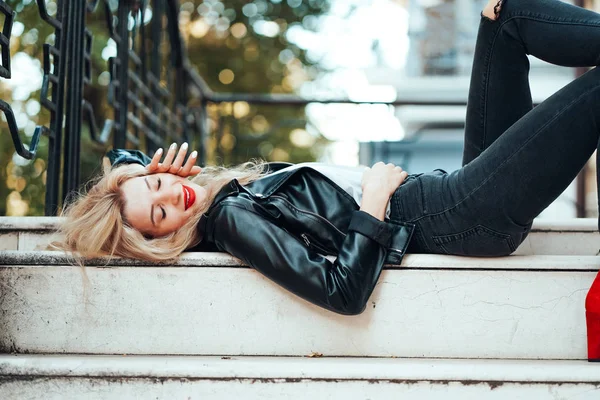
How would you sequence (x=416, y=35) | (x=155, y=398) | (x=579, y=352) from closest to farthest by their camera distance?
(x=155, y=398)
(x=579, y=352)
(x=416, y=35)

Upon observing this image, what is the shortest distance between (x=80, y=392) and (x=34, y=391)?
5.6 inches

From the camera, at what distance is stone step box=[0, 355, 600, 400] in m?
1.92

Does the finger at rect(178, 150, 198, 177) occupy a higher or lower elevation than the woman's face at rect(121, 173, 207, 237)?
higher

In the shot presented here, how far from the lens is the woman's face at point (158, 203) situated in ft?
7.50

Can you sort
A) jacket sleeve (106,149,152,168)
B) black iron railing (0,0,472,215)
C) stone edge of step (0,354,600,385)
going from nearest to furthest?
1. stone edge of step (0,354,600,385)
2. jacket sleeve (106,149,152,168)
3. black iron railing (0,0,472,215)


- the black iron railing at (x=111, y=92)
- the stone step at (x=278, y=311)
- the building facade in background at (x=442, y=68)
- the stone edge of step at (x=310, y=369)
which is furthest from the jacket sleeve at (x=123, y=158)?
the building facade in background at (x=442, y=68)

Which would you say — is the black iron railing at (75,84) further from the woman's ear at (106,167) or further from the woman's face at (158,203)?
the woman's face at (158,203)

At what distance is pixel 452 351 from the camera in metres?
2.12

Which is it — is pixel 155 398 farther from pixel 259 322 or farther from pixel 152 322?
pixel 259 322

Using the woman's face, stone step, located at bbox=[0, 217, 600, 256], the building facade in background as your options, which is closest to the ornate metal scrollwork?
the woman's face

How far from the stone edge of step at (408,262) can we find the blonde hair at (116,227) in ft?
0.10

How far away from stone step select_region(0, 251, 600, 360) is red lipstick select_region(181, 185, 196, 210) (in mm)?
244

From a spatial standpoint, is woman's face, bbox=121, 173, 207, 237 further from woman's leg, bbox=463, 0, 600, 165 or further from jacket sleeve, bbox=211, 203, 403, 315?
woman's leg, bbox=463, 0, 600, 165

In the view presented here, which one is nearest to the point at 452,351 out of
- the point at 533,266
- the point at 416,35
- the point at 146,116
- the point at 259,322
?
the point at 533,266
